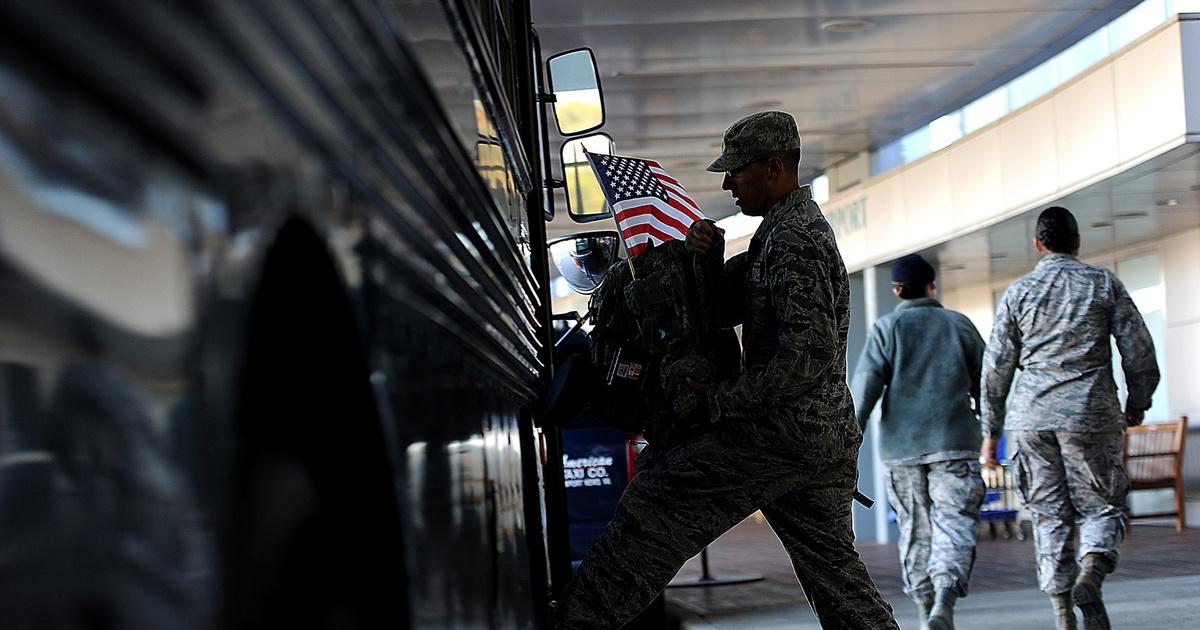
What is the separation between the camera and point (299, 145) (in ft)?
3.47

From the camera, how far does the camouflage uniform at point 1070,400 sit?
5.91m

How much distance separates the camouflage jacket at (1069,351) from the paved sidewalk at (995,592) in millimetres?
1201

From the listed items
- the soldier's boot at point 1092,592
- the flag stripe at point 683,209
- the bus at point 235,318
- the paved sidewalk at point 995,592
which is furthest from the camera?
the paved sidewalk at point 995,592

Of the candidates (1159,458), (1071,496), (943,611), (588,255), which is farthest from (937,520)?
(1159,458)

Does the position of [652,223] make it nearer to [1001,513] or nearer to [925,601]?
[925,601]

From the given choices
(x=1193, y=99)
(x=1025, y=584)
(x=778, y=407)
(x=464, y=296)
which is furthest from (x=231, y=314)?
(x=1193, y=99)

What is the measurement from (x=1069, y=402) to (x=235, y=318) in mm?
5528

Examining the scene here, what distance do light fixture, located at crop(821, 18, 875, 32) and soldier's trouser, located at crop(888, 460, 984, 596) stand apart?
5.15m

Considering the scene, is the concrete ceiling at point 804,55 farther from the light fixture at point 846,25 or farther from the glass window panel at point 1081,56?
the glass window panel at point 1081,56

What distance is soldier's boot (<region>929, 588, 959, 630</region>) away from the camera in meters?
6.14

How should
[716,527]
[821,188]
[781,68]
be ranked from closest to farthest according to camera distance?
[716,527] → [781,68] → [821,188]

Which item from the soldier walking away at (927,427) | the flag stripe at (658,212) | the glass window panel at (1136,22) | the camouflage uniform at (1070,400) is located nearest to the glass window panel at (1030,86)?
the glass window panel at (1136,22)

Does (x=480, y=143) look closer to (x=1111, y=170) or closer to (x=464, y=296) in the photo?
(x=464, y=296)

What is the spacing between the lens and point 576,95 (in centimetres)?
504
